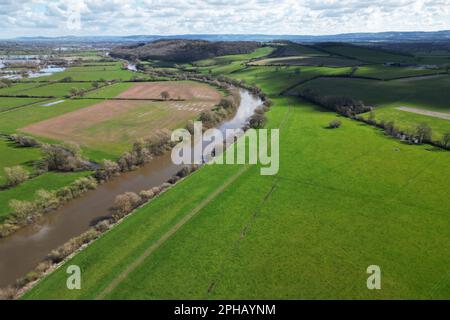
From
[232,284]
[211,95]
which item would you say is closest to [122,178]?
[232,284]

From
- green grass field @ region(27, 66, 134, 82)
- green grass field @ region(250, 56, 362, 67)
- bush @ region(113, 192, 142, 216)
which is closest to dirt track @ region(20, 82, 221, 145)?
bush @ region(113, 192, 142, 216)

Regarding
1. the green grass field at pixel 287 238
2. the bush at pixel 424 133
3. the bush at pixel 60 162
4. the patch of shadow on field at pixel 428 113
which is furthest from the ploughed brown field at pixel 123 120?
the patch of shadow on field at pixel 428 113

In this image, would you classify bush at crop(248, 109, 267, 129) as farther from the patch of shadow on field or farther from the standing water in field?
the patch of shadow on field

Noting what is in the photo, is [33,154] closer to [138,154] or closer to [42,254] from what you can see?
[138,154]

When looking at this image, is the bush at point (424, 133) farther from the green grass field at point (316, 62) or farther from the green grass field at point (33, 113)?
the green grass field at point (316, 62)

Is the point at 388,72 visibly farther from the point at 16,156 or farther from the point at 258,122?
the point at 16,156
